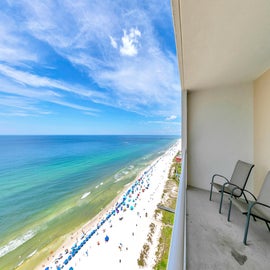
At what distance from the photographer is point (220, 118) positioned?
3.02 m

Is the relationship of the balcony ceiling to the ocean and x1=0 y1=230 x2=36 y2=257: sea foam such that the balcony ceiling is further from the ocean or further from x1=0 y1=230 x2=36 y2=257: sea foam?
x1=0 y1=230 x2=36 y2=257: sea foam

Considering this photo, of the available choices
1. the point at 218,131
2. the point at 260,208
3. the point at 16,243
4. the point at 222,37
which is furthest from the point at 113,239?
the point at 222,37

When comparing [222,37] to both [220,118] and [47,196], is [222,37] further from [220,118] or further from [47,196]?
[47,196]

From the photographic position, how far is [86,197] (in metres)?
11.7

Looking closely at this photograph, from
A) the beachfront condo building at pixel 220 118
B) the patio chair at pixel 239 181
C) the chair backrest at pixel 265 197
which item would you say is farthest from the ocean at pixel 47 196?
the chair backrest at pixel 265 197

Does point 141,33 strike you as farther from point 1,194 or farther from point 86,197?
point 1,194

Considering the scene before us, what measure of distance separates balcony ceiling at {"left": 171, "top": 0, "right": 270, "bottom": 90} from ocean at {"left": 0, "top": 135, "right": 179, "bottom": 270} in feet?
32.1

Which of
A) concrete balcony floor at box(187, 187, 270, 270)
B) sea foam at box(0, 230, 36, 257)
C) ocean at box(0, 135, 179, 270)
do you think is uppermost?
concrete balcony floor at box(187, 187, 270, 270)

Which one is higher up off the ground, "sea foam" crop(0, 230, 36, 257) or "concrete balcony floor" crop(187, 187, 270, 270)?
"concrete balcony floor" crop(187, 187, 270, 270)

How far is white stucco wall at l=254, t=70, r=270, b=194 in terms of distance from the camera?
7.47 ft

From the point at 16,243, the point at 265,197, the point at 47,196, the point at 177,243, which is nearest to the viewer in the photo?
the point at 177,243

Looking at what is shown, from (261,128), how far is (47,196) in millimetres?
14767

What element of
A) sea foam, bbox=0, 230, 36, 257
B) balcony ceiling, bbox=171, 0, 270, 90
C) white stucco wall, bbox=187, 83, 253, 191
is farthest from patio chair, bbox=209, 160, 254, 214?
sea foam, bbox=0, 230, 36, 257

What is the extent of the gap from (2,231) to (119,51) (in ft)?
76.4
